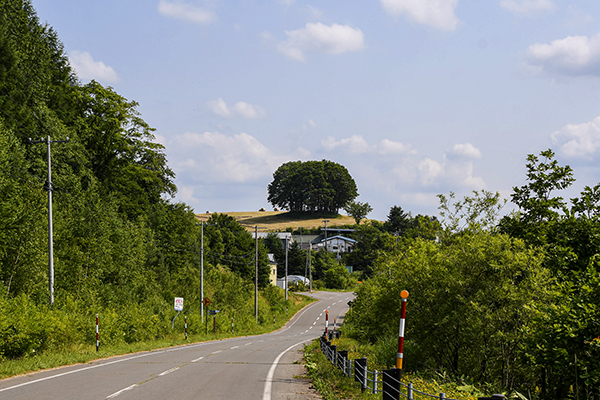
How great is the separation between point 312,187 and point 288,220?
1625cm

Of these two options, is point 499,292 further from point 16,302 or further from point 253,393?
point 16,302

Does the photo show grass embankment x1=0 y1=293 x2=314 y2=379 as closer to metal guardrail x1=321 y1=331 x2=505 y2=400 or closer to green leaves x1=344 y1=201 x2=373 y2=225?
metal guardrail x1=321 y1=331 x2=505 y2=400

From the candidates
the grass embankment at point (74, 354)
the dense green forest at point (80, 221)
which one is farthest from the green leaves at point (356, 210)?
the grass embankment at point (74, 354)

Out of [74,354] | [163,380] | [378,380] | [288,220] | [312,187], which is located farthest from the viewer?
[288,220]

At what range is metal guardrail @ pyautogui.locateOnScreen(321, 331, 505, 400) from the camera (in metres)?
7.86

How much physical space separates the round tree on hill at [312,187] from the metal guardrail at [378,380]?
134 metres

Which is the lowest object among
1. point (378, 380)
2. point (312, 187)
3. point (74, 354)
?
point (74, 354)

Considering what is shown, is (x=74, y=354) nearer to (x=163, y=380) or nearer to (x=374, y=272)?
(x=163, y=380)

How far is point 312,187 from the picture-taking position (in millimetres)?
152875

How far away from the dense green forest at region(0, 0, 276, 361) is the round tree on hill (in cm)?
8012

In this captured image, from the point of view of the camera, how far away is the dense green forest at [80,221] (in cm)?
2136

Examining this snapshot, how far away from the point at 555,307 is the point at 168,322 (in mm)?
26323

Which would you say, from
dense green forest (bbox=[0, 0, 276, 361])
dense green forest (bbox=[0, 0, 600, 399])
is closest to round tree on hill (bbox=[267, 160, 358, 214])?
dense green forest (bbox=[0, 0, 276, 361])

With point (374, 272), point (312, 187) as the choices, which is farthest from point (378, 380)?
point (312, 187)
